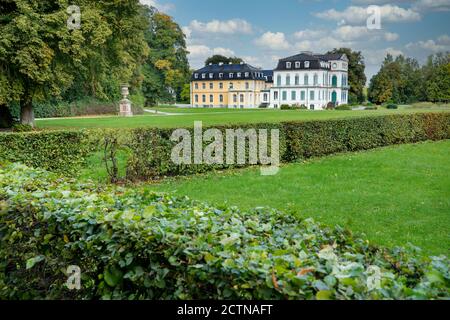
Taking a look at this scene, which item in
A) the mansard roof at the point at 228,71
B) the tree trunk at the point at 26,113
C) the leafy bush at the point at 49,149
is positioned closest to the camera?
the leafy bush at the point at 49,149

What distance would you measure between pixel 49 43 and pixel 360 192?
17830 mm

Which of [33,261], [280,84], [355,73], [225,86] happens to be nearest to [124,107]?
[225,86]

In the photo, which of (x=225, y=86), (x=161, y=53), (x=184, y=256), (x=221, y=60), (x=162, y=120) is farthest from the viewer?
(x=221, y=60)

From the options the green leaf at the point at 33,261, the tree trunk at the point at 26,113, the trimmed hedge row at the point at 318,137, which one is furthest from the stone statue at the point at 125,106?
the green leaf at the point at 33,261

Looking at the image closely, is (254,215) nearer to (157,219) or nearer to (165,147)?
(157,219)

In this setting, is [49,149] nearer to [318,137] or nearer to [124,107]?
[318,137]

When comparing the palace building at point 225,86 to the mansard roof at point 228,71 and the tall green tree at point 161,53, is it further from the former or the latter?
the tall green tree at point 161,53

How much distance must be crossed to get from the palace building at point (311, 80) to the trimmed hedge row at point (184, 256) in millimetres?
70916

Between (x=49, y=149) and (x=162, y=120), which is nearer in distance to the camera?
(x=49, y=149)

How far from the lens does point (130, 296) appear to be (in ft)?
10.4

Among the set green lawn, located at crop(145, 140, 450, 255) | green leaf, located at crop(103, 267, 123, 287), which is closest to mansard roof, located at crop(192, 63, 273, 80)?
green lawn, located at crop(145, 140, 450, 255)

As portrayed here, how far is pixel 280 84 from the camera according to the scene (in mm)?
77125

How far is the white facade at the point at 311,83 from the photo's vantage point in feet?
241

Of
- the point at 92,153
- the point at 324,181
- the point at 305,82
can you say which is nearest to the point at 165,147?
the point at 92,153
